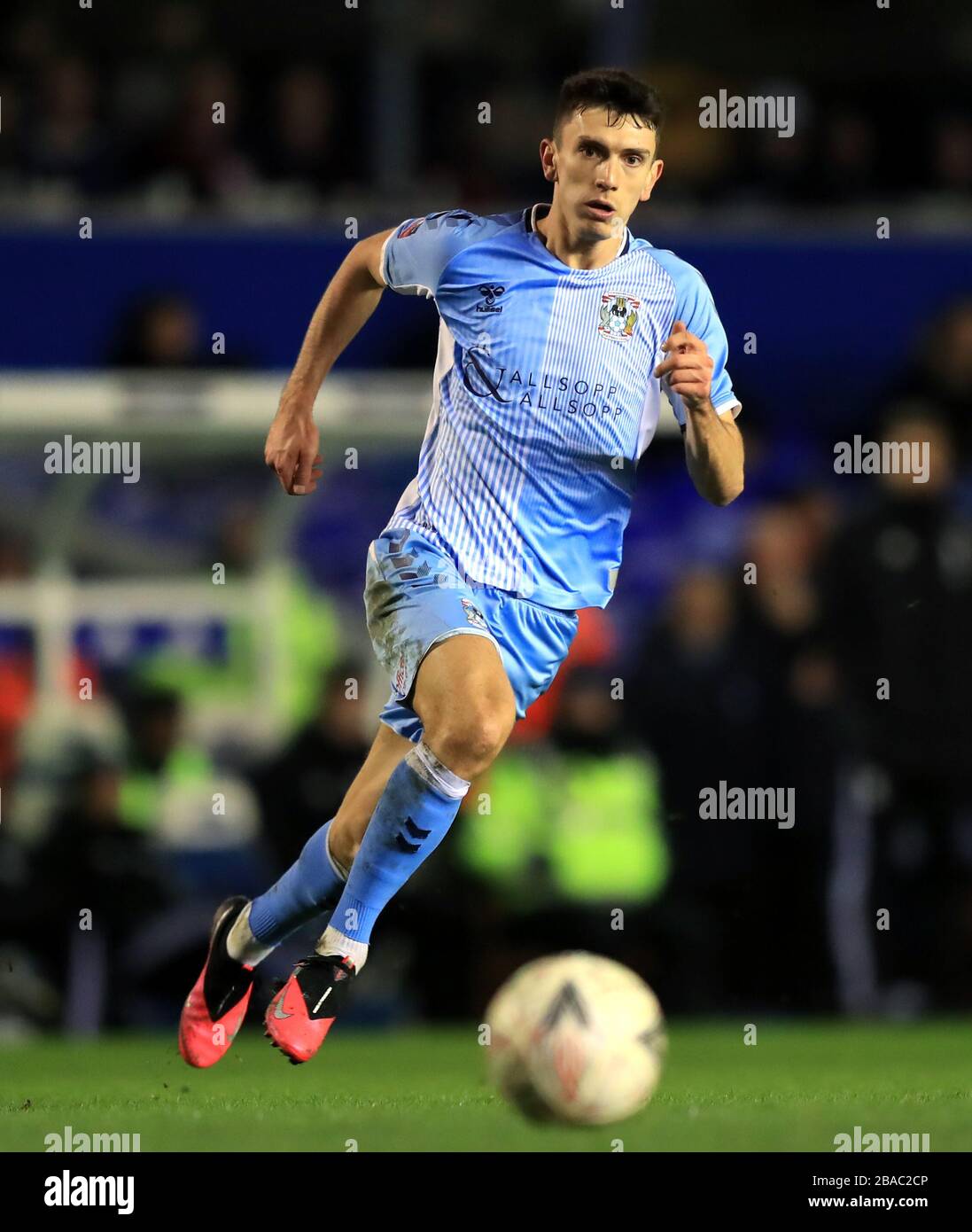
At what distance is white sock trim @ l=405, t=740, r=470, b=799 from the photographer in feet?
19.4

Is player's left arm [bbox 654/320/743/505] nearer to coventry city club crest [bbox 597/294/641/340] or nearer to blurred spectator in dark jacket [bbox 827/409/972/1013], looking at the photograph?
coventry city club crest [bbox 597/294/641/340]

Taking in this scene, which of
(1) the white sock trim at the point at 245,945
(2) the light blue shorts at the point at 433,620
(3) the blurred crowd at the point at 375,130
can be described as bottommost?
(1) the white sock trim at the point at 245,945

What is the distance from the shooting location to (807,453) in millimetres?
11891

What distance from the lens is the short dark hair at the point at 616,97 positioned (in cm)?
599

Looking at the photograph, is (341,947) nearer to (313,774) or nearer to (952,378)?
(313,774)

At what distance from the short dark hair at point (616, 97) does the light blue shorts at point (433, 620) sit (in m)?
1.20

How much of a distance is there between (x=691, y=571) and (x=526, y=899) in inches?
68.4

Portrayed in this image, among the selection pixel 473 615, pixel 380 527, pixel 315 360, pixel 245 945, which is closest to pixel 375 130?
pixel 380 527

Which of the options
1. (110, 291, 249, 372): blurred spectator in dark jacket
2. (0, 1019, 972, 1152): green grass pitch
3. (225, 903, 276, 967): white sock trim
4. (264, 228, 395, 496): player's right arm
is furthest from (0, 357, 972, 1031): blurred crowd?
(264, 228, 395, 496): player's right arm

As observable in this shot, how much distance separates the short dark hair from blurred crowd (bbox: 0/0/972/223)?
231 inches

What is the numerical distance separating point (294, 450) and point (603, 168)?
116 centimetres

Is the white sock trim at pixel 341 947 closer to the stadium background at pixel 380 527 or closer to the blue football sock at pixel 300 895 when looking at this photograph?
the blue football sock at pixel 300 895

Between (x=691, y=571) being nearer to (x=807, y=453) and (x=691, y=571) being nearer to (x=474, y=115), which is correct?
(x=807, y=453)

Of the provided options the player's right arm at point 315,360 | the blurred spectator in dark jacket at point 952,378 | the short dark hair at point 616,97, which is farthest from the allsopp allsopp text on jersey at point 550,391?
the blurred spectator in dark jacket at point 952,378
